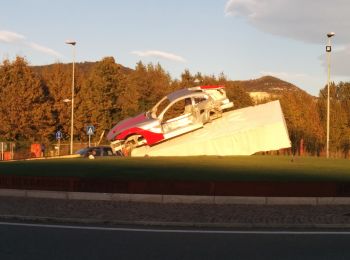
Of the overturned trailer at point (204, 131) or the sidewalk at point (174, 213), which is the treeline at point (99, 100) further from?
the sidewalk at point (174, 213)

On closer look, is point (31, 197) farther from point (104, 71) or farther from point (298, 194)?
point (104, 71)

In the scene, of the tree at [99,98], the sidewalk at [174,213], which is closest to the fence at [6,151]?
the tree at [99,98]

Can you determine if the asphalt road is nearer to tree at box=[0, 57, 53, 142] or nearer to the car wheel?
the car wheel

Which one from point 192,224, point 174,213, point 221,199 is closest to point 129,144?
point 221,199

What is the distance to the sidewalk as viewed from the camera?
11.7m

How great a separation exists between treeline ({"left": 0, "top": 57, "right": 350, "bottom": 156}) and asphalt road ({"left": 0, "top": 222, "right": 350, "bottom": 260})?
40667 millimetres

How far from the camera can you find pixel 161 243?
372 inches

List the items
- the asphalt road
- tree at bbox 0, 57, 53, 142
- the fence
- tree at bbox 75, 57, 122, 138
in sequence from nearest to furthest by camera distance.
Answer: the asphalt road
the fence
tree at bbox 0, 57, 53, 142
tree at bbox 75, 57, 122, 138

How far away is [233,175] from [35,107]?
4142 cm

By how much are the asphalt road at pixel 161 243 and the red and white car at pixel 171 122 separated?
17.8 metres

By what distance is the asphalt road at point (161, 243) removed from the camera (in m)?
8.50

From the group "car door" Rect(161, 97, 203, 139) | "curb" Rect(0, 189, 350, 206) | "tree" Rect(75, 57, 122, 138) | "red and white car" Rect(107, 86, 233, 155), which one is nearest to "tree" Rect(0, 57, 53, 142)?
"tree" Rect(75, 57, 122, 138)

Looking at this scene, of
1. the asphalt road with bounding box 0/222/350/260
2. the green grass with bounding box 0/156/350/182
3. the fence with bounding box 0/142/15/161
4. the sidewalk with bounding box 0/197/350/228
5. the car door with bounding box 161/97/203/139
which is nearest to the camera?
the asphalt road with bounding box 0/222/350/260

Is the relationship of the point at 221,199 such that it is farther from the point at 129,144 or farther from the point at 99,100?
the point at 99,100
